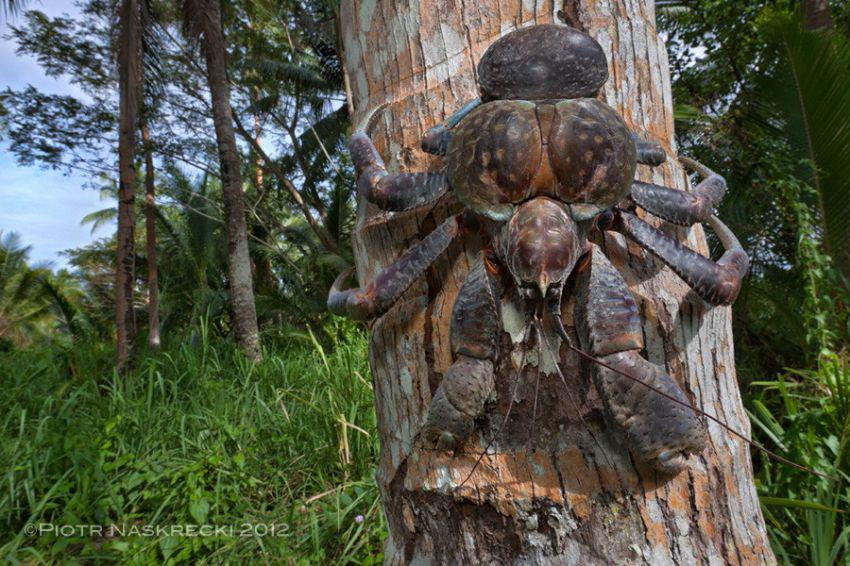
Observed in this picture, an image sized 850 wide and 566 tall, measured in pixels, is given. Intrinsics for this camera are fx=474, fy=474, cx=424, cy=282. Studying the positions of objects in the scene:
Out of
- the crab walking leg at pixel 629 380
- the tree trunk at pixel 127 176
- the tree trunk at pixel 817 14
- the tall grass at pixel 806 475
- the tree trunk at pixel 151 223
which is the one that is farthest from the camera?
the tree trunk at pixel 151 223

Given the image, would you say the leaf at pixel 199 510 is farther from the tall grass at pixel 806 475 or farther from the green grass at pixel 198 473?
the tall grass at pixel 806 475

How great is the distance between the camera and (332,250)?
10.6m

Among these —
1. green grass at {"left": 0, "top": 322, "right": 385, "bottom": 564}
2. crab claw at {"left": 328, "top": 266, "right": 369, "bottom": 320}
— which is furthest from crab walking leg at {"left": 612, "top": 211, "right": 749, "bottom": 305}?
green grass at {"left": 0, "top": 322, "right": 385, "bottom": 564}

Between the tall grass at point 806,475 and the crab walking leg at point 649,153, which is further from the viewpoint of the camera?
the tall grass at point 806,475

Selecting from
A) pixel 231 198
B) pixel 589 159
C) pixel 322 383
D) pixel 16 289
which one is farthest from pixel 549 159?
pixel 16 289

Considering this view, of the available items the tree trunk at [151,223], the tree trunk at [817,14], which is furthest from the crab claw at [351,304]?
the tree trunk at [151,223]

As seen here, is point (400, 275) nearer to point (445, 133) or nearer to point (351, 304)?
point (351, 304)

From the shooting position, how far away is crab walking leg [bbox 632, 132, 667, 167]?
920 mm

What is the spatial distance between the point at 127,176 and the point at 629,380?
6.61 metres

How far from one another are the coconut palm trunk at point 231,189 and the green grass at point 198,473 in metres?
2.03

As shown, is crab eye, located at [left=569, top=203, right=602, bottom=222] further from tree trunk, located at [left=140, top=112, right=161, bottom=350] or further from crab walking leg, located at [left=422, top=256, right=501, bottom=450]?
A: tree trunk, located at [left=140, top=112, right=161, bottom=350]

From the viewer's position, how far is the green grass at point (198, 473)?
2.15m

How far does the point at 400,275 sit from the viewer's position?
35.6 inches

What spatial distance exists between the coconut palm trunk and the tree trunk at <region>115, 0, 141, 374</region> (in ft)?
2.76
